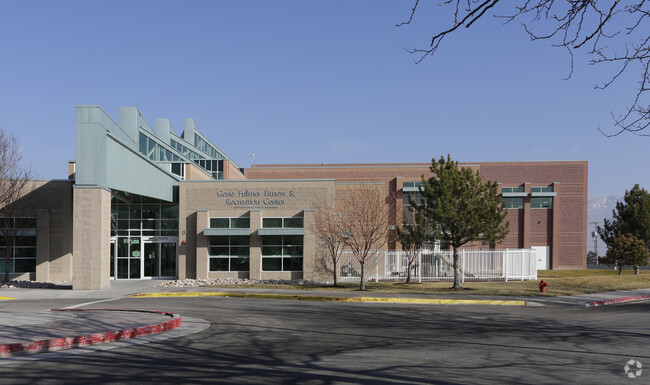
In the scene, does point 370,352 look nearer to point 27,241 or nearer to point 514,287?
point 514,287

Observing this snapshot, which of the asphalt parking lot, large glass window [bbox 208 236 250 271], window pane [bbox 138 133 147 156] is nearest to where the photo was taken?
the asphalt parking lot

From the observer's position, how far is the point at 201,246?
35.5 metres

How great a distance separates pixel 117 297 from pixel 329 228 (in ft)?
36.7

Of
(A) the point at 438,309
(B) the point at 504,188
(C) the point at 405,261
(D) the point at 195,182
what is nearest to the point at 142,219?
(D) the point at 195,182

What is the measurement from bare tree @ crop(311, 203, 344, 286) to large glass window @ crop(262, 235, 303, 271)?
1.83 metres

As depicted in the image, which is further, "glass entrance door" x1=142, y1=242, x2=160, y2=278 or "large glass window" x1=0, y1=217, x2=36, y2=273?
"glass entrance door" x1=142, y1=242, x2=160, y2=278

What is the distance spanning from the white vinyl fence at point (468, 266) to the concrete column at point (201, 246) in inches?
331

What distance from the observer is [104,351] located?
11.3 meters

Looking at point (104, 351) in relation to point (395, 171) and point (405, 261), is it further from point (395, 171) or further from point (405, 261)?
point (395, 171)

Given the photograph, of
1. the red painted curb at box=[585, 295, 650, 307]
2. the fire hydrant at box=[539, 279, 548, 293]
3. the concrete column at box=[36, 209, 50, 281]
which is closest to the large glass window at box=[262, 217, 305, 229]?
the concrete column at box=[36, 209, 50, 281]

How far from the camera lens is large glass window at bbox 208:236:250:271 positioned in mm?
35719

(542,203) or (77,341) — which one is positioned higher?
(542,203)

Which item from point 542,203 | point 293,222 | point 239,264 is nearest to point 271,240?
point 293,222

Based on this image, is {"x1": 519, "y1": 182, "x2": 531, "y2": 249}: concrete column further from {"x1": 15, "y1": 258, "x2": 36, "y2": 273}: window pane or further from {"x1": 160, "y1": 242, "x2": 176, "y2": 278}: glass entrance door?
{"x1": 15, "y1": 258, "x2": 36, "y2": 273}: window pane
